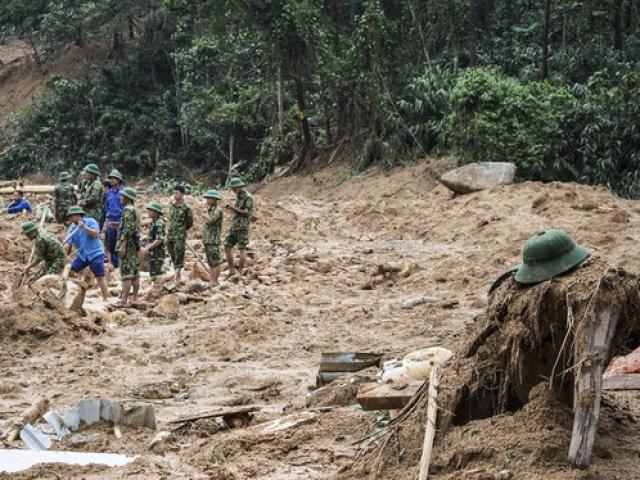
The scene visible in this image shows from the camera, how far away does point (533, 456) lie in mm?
4488

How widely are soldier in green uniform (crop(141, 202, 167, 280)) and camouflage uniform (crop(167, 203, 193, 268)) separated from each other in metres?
0.17

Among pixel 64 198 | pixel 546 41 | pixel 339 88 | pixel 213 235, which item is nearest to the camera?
pixel 213 235

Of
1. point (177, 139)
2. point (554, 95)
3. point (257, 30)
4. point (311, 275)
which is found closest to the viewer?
point (311, 275)

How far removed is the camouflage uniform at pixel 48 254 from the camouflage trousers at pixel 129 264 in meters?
0.73

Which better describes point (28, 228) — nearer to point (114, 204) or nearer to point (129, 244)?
point (129, 244)

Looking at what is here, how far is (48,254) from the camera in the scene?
1164cm

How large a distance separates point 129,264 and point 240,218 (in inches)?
77.7

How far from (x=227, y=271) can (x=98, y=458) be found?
28.0ft

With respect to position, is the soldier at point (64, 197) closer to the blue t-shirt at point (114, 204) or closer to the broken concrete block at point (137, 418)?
the blue t-shirt at point (114, 204)

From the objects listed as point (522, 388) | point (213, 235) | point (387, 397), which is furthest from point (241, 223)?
point (522, 388)

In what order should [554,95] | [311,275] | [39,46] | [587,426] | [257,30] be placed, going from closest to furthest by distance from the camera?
[587,426]
[311,275]
[554,95]
[257,30]
[39,46]

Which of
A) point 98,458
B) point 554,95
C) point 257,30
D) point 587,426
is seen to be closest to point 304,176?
point 257,30

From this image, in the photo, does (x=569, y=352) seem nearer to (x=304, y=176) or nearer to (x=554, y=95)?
(x=554, y=95)

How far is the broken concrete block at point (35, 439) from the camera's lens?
20.7 feet
